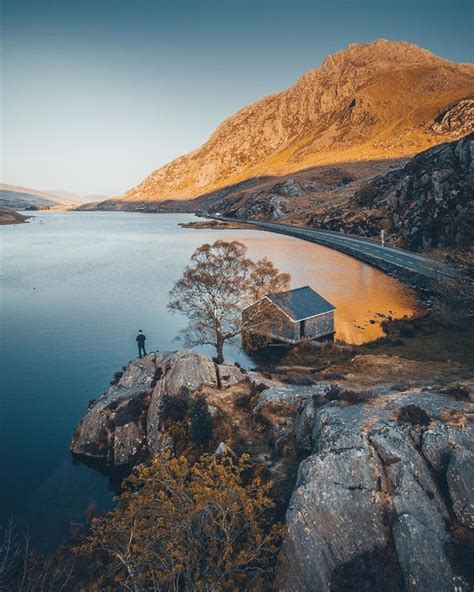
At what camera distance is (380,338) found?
42656mm

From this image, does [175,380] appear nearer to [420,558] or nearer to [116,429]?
[116,429]

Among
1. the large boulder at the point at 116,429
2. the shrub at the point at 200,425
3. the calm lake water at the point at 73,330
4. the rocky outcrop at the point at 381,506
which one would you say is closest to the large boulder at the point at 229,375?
the shrub at the point at 200,425

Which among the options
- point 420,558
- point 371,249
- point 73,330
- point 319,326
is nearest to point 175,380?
point 420,558

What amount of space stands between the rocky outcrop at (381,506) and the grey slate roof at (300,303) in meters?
21.2

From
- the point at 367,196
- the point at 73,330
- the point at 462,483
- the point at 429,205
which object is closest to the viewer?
the point at 462,483

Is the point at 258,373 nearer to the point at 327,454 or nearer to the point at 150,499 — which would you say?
the point at 327,454

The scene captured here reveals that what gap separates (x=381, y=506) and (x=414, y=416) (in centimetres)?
476

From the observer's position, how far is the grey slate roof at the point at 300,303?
3892 centimetres

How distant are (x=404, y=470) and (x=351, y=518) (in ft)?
9.75

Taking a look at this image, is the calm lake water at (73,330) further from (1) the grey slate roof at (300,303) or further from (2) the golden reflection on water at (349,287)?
(1) the grey slate roof at (300,303)

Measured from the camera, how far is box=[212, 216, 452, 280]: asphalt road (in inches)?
2457

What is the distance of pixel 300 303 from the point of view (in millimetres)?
40531

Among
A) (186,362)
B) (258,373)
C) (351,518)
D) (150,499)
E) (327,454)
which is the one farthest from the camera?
(258,373)

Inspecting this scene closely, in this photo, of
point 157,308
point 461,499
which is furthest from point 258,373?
point 157,308
